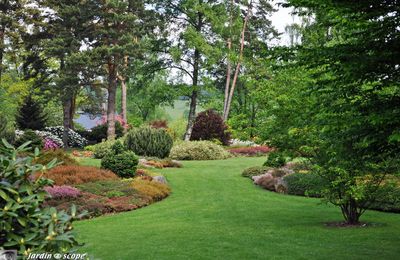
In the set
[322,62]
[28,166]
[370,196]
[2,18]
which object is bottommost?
[370,196]

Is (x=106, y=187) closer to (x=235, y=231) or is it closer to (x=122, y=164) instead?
(x=122, y=164)

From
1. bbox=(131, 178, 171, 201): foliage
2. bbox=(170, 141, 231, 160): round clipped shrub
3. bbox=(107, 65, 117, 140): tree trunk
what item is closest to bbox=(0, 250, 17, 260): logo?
bbox=(131, 178, 171, 201): foliage

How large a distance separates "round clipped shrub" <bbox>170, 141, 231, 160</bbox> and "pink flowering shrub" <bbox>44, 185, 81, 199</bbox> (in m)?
13.3

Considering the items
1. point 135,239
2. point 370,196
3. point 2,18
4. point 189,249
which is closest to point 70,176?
point 135,239

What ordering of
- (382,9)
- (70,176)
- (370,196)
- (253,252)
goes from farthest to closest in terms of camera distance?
(70,176), (370,196), (253,252), (382,9)

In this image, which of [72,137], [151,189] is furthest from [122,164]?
[72,137]

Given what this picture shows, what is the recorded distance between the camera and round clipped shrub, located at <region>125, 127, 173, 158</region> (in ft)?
81.4

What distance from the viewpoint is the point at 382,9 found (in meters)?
5.14

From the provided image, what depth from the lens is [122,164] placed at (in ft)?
57.2

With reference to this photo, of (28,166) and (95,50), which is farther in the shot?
(95,50)

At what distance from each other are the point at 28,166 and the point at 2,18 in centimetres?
3463

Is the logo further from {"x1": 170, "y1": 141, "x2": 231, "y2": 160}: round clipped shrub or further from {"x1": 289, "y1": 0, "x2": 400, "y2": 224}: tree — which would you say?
{"x1": 170, "y1": 141, "x2": 231, "y2": 160}: round clipped shrub

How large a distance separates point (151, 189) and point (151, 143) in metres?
9.95

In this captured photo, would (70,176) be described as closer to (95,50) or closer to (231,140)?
(95,50)
